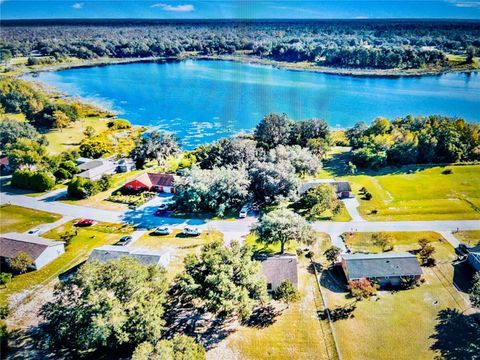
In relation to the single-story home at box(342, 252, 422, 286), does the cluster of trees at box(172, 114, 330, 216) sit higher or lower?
higher

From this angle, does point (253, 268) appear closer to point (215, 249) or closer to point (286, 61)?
point (215, 249)

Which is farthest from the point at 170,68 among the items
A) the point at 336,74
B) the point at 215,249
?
the point at 215,249

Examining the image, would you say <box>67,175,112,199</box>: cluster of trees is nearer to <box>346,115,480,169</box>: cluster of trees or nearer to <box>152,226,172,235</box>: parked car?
<box>152,226,172,235</box>: parked car

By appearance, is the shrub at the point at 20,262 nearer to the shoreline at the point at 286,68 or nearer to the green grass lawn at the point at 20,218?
the green grass lawn at the point at 20,218

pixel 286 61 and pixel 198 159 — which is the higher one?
pixel 286 61

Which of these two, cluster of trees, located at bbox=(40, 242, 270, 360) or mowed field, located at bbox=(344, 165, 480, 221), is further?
mowed field, located at bbox=(344, 165, 480, 221)

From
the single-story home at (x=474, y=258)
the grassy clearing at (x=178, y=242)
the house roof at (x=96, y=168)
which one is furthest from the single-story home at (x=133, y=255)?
the single-story home at (x=474, y=258)

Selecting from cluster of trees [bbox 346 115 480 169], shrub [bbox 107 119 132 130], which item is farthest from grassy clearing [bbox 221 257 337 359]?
shrub [bbox 107 119 132 130]

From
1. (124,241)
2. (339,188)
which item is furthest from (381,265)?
(124,241)
